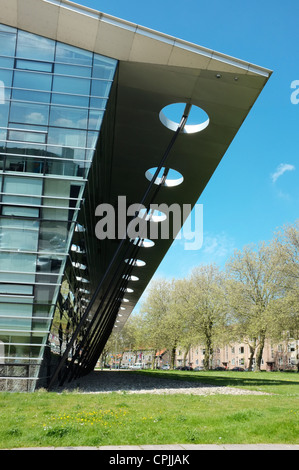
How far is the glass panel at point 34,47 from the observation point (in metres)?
15.7

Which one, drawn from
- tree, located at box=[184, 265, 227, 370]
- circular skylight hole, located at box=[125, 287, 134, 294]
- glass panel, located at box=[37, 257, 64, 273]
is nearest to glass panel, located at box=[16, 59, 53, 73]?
glass panel, located at box=[37, 257, 64, 273]

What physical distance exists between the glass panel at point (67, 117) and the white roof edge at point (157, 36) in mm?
3076

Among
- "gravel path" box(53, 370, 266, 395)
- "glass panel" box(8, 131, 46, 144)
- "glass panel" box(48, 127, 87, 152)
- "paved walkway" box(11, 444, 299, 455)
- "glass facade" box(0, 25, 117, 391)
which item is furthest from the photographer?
"gravel path" box(53, 370, 266, 395)

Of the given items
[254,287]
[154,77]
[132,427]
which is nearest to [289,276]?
[254,287]

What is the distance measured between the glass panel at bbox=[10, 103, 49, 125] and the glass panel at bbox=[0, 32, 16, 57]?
195 cm

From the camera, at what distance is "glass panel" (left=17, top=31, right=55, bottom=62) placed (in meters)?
15.7

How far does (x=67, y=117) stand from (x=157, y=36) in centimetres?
410

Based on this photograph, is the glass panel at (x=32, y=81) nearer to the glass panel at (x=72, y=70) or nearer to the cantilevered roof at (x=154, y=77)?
the glass panel at (x=72, y=70)

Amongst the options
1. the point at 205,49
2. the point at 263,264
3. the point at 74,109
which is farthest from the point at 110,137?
the point at 263,264

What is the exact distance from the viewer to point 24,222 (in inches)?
579

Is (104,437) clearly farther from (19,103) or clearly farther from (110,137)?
(110,137)

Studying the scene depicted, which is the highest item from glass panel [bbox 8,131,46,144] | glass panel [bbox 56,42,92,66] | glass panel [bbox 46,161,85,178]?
glass panel [bbox 56,42,92,66]

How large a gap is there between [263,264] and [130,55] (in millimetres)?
38079

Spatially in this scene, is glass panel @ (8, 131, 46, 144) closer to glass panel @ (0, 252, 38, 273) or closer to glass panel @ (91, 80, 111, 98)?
glass panel @ (91, 80, 111, 98)
